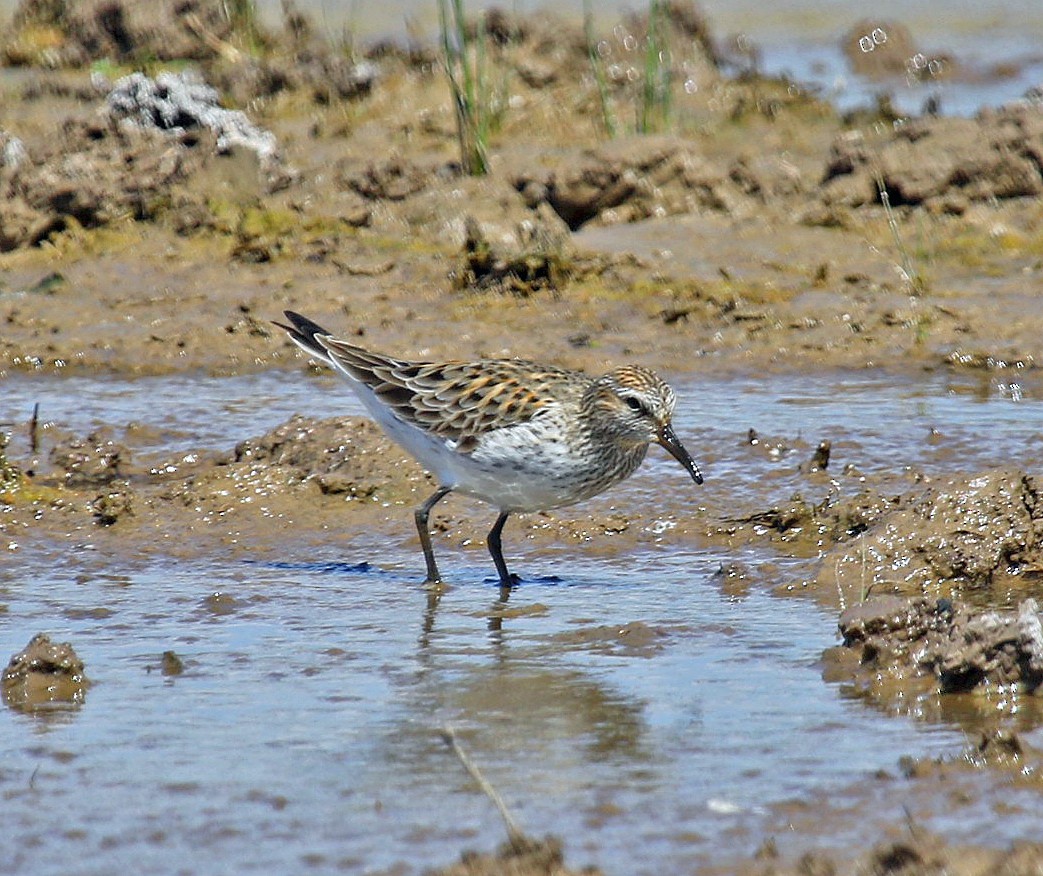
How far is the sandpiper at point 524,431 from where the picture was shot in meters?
7.56

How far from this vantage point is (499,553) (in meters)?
7.73

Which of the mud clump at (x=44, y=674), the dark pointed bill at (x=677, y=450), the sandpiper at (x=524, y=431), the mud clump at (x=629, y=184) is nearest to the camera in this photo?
the mud clump at (x=44, y=674)

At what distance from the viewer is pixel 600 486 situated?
770 cm

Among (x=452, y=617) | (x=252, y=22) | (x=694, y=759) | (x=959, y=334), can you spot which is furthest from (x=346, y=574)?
(x=252, y=22)

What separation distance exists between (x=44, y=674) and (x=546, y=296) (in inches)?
241

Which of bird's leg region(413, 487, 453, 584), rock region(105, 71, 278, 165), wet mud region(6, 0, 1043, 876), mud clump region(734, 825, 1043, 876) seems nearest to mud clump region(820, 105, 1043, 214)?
wet mud region(6, 0, 1043, 876)

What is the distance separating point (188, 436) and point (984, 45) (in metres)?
13.9

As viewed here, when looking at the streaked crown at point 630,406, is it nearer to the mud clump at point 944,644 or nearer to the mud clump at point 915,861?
the mud clump at point 944,644

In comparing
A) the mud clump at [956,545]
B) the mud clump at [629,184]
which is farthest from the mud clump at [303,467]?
the mud clump at [629,184]

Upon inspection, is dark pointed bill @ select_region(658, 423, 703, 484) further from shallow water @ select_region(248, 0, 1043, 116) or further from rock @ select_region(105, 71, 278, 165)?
shallow water @ select_region(248, 0, 1043, 116)

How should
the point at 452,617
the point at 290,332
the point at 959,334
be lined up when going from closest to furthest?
the point at 452,617
the point at 290,332
the point at 959,334

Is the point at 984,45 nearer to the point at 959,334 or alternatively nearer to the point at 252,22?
the point at 252,22

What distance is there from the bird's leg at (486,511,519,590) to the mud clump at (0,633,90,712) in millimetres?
2117

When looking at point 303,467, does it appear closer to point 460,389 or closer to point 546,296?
point 460,389
